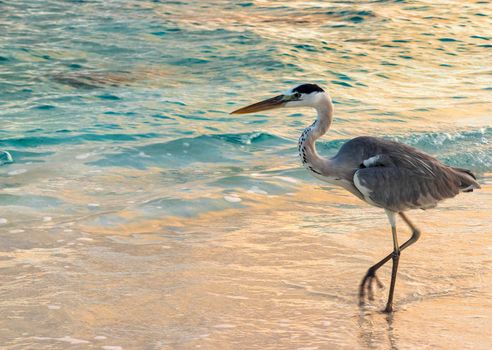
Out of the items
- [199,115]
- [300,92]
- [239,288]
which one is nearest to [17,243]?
[239,288]

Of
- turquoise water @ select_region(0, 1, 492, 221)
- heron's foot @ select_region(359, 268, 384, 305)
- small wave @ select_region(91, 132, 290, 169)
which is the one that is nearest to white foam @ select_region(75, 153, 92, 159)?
turquoise water @ select_region(0, 1, 492, 221)

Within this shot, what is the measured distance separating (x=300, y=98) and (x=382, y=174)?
2.89 ft

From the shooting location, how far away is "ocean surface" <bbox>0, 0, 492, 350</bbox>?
5867 millimetres

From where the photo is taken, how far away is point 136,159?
437 inches

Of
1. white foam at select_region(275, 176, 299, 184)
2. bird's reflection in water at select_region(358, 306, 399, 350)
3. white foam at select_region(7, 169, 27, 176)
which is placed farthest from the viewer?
white foam at select_region(7, 169, 27, 176)

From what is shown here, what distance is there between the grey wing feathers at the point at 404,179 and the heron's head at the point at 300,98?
0.50m

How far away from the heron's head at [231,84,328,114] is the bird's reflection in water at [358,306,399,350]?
160cm

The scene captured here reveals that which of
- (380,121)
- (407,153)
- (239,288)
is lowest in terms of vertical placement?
(380,121)

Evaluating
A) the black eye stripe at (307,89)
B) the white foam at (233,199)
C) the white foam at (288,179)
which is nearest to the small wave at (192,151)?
the white foam at (288,179)

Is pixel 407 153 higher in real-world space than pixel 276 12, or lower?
higher

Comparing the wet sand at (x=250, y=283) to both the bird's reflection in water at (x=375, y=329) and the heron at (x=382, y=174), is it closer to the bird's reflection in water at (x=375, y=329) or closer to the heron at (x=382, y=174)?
the bird's reflection in water at (x=375, y=329)

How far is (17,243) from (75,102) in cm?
678

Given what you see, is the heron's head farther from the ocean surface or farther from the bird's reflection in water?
the bird's reflection in water

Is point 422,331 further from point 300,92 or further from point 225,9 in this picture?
point 225,9
